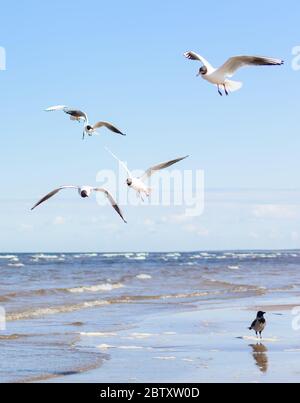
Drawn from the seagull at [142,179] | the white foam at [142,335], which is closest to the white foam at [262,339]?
the white foam at [142,335]

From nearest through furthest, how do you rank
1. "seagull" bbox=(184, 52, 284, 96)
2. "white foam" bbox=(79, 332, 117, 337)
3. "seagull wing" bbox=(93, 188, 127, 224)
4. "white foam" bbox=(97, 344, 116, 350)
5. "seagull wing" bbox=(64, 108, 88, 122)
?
"seagull" bbox=(184, 52, 284, 96), "seagull wing" bbox=(93, 188, 127, 224), "seagull wing" bbox=(64, 108, 88, 122), "white foam" bbox=(97, 344, 116, 350), "white foam" bbox=(79, 332, 117, 337)

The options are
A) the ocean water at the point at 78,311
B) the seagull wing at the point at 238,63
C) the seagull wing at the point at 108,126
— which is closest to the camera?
the seagull wing at the point at 238,63

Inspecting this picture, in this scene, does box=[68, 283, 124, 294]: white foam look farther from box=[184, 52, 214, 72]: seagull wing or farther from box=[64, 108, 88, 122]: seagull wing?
box=[184, 52, 214, 72]: seagull wing

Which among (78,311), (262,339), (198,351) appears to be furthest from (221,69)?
(78,311)

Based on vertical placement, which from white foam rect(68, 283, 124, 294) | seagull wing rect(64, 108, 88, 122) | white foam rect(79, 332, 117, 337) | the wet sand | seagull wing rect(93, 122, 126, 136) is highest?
white foam rect(68, 283, 124, 294)

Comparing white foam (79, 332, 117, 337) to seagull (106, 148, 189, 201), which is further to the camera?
white foam (79, 332, 117, 337)

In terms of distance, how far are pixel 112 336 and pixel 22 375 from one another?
393 cm

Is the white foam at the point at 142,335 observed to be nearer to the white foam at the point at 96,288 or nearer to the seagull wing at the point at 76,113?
the seagull wing at the point at 76,113

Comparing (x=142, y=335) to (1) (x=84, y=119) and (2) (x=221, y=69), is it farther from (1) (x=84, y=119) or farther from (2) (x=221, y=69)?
(2) (x=221, y=69)

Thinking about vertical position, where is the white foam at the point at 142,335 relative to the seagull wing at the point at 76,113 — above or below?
below

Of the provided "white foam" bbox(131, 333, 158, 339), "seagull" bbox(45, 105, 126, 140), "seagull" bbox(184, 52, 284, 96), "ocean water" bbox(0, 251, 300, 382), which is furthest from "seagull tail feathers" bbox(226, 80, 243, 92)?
"white foam" bbox(131, 333, 158, 339)

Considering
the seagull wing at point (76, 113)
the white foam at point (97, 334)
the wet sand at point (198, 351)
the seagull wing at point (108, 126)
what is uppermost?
the seagull wing at point (76, 113)
